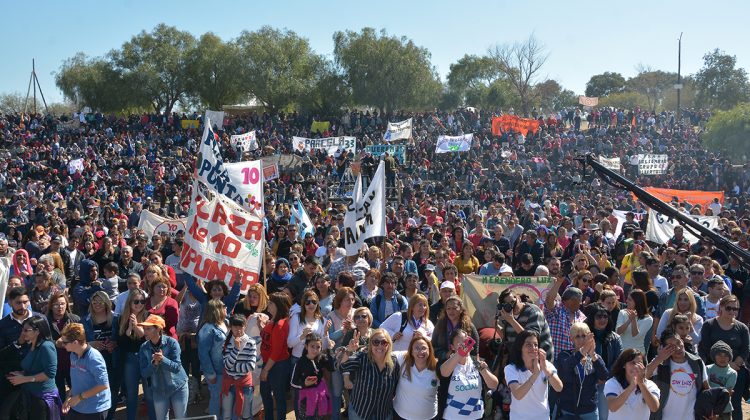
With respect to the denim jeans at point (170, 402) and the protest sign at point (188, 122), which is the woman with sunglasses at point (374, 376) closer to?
the denim jeans at point (170, 402)

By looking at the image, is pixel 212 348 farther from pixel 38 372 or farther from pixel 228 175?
pixel 228 175

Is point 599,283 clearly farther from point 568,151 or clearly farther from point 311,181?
point 568,151

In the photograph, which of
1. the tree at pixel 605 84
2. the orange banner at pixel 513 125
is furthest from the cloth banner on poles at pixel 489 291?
the tree at pixel 605 84

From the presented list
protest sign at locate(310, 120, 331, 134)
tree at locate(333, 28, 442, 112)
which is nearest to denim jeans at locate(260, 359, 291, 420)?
protest sign at locate(310, 120, 331, 134)

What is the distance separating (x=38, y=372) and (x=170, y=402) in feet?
3.75

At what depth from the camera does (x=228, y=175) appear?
892 cm

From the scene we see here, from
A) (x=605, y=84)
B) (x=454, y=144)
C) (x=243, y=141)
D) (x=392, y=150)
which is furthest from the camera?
(x=605, y=84)

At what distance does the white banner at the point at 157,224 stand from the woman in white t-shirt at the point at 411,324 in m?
7.94

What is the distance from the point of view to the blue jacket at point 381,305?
7.73 metres

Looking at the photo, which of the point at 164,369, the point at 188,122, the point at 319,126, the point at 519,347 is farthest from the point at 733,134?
the point at 164,369

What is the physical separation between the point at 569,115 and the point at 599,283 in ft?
110

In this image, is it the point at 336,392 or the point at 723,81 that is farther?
the point at 723,81

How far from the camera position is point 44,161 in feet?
110

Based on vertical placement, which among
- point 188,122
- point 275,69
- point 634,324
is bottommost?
point 634,324
